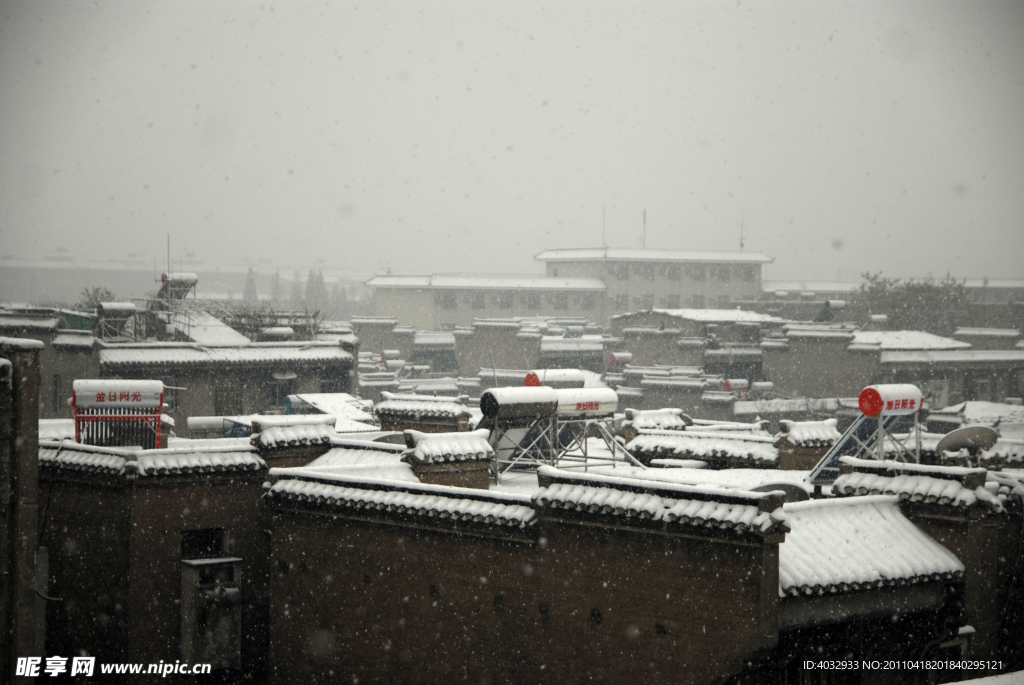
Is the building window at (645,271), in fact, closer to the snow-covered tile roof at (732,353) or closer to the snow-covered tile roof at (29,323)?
the snow-covered tile roof at (732,353)

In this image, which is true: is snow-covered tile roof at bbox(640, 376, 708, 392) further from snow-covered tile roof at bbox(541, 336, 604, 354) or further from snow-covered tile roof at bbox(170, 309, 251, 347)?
snow-covered tile roof at bbox(170, 309, 251, 347)

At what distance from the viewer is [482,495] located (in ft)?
48.1

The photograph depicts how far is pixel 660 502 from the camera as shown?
42.2ft

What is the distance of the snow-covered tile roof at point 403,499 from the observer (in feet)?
46.9

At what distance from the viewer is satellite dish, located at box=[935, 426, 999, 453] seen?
18.1 metres

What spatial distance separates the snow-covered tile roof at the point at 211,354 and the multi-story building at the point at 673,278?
51.9 metres

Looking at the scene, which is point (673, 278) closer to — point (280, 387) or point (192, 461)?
point (280, 387)

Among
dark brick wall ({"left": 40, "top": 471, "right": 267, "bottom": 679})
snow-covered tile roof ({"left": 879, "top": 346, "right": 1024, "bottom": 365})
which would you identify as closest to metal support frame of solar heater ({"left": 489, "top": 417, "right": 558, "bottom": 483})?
dark brick wall ({"left": 40, "top": 471, "right": 267, "bottom": 679})

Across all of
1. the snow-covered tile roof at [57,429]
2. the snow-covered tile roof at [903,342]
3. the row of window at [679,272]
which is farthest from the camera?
the row of window at [679,272]

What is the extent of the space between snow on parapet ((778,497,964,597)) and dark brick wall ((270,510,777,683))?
1.00 m

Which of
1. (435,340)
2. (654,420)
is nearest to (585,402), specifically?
(654,420)

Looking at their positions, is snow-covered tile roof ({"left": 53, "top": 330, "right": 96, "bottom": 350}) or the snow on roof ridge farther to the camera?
snow-covered tile roof ({"left": 53, "top": 330, "right": 96, "bottom": 350})

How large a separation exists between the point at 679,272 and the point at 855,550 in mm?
78841

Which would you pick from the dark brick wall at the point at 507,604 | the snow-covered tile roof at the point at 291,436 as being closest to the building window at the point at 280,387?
the snow-covered tile roof at the point at 291,436
